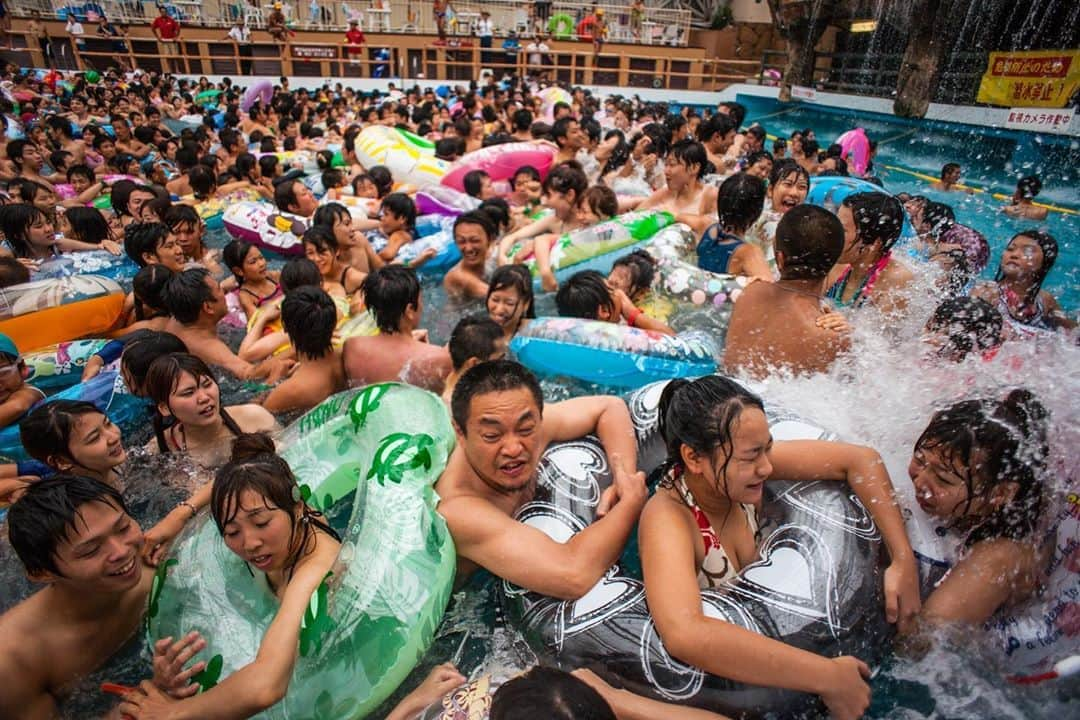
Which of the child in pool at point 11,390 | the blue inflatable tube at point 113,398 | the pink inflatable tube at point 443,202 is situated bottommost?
the blue inflatable tube at point 113,398

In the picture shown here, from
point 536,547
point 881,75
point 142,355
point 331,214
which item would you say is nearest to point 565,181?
point 331,214

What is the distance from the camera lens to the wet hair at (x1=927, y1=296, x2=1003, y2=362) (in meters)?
2.87

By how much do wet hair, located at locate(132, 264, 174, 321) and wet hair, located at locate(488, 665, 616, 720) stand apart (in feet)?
12.5

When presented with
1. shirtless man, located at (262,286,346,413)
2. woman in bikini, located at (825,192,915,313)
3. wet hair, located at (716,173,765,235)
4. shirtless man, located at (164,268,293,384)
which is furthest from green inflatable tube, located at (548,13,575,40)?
shirtless man, located at (262,286,346,413)

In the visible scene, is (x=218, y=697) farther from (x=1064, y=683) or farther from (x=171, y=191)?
(x=171, y=191)

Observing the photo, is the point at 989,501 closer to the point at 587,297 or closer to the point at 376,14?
the point at 587,297

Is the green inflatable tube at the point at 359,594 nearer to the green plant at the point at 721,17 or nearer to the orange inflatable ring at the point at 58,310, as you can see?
the orange inflatable ring at the point at 58,310

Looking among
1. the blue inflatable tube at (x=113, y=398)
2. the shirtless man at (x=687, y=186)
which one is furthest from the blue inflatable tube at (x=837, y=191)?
the blue inflatable tube at (x=113, y=398)

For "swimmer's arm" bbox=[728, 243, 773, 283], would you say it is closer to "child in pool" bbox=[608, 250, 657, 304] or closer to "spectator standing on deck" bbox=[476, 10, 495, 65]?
"child in pool" bbox=[608, 250, 657, 304]

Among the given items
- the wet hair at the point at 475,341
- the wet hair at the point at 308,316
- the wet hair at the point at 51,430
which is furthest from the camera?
the wet hair at the point at 308,316

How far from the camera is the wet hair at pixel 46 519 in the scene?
74.2 inches

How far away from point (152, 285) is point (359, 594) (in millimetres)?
3176

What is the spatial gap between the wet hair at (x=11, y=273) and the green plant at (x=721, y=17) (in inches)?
1194

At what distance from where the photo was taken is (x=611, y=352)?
140 inches
